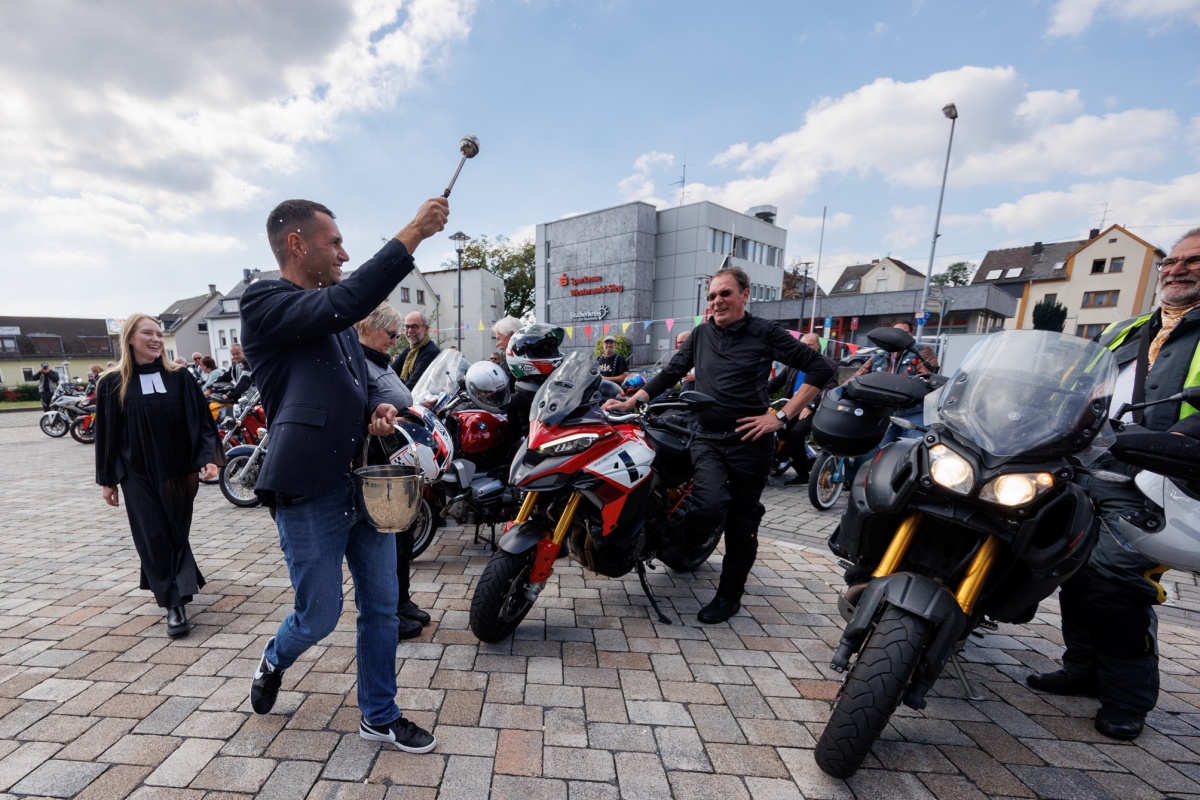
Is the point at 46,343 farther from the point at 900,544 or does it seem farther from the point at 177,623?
the point at 900,544

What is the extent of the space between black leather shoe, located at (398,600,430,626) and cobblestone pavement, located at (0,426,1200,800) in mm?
52

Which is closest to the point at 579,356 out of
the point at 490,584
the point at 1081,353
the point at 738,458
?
the point at 738,458

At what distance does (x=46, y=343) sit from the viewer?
169ft

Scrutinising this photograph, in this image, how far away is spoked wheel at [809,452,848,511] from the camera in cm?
521

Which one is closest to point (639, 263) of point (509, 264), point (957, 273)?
point (509, 264)

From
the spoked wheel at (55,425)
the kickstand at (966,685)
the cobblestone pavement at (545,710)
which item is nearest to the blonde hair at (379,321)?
the cobblestone pavement at (545,710)

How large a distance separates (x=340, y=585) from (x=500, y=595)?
766 mm

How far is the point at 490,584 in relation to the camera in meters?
2.42

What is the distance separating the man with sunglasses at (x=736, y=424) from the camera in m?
2.87

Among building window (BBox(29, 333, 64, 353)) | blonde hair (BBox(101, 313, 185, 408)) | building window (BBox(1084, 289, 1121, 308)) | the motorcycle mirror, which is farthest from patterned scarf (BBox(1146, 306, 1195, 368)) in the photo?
building window (BBox(29, 333, 64, 353))

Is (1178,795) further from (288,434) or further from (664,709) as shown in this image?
(288,434)

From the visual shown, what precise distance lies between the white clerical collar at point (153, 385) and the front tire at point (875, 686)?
372 cm

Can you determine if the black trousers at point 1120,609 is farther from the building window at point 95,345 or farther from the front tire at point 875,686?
the building window at point 95,345

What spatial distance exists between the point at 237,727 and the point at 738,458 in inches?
Answer: 101
